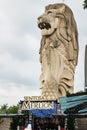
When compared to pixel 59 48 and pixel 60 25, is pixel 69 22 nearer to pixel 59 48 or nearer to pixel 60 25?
pixel 60 25

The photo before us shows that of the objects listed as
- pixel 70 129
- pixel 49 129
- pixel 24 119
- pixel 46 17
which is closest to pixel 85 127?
pixel 70 129

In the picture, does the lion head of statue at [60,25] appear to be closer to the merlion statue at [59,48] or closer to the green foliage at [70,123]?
the merlion statue at [59,48]

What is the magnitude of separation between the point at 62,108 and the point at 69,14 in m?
27.8

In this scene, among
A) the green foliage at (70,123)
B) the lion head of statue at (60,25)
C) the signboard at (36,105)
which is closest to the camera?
the green foliage at (70,123)

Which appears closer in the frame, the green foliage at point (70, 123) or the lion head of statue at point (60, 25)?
the green foliage at point (70, 123)

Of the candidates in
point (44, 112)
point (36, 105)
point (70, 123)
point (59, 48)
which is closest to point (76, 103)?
point (70, 123)

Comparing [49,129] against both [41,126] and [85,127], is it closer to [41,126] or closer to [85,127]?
[41,126]

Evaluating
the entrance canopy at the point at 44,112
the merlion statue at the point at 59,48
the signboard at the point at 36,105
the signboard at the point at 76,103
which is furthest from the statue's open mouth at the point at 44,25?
the signboard at the point at 76,103

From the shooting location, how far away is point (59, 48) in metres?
45.2

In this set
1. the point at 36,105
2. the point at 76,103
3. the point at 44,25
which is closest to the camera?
the point at 76,103

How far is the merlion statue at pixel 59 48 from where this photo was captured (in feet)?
148

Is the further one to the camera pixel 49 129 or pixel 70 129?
pixel 49 129

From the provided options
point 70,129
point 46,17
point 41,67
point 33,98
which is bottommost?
point 70,129

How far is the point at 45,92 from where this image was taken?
142 feet
